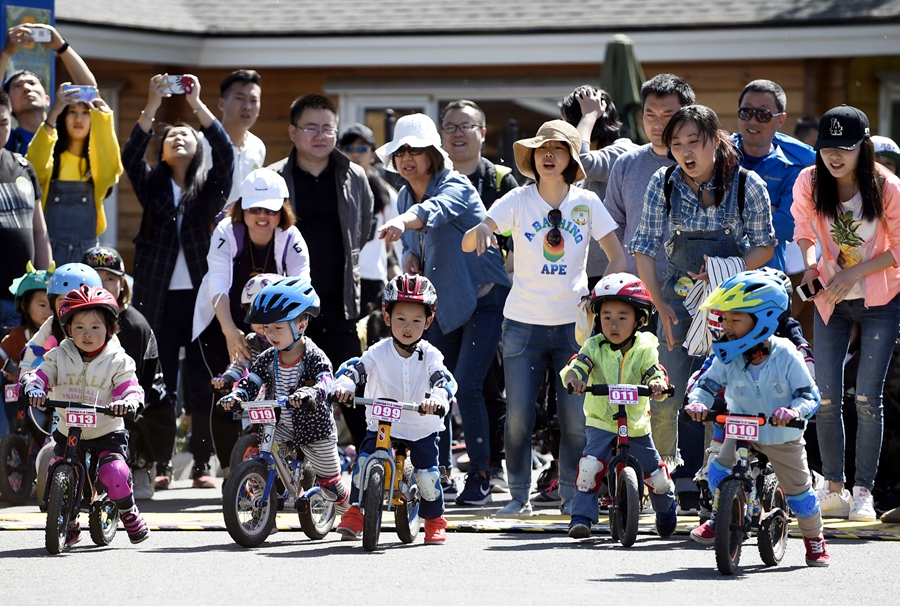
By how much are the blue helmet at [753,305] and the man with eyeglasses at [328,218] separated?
121 inches

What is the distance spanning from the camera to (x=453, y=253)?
29.6 feet

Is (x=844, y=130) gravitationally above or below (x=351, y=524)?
above

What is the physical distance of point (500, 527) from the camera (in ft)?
25.9

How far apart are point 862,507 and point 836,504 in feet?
0.49

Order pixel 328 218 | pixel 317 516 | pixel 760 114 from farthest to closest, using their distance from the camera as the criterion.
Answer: pixel 328 218, pixel 760 114, pixel 317 516

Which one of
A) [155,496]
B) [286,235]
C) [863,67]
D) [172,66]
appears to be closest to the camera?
[286,235]

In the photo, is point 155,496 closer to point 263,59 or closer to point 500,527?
point 500,527

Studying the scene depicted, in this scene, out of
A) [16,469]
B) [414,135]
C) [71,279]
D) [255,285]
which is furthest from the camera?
[16,469]

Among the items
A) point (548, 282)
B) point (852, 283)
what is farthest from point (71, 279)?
point (852, 283)

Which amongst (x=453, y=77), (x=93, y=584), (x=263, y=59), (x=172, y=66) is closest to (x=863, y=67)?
(x=453, y=77)

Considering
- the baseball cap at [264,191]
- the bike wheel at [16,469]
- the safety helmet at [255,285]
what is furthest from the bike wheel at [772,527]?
the bike wheel at [16,469]

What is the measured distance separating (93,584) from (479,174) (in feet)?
14.9

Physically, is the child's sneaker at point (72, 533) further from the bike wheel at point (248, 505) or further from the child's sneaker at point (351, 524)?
the child's sneaker at point (351, 524)

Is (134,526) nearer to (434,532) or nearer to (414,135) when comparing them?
(434,532)
